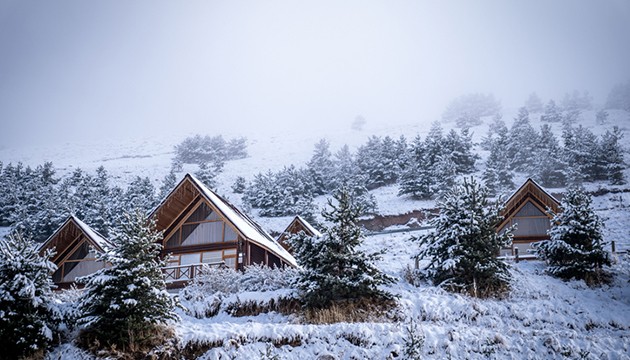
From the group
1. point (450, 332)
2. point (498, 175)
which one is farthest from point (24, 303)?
point (498, 175)

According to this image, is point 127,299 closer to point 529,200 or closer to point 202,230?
point 202,230

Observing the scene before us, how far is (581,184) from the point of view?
46781 millimetres

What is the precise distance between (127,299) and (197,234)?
43.3ft

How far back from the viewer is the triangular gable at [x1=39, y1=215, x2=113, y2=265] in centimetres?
2497

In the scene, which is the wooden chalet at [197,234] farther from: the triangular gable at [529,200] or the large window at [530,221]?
the large window at [530,221]

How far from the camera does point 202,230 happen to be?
82.5ft

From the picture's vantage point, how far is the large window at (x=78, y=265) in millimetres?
25828

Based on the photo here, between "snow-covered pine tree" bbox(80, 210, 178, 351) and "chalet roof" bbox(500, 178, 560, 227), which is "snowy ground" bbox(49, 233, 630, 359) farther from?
"chalet roof" bbox(500, 178, 560, 227)

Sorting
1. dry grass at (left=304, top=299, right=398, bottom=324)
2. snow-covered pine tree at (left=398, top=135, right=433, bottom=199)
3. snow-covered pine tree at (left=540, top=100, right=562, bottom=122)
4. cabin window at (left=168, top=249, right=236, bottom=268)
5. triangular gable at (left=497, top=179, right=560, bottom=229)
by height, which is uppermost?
snow-covered pine tree at (left=540, top=100, right=562, bottom=122)

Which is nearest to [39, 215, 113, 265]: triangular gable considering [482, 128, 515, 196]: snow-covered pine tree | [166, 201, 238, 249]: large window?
[166, 201, 238, 249]: large window

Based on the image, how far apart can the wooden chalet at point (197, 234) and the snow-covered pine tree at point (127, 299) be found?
419 inches

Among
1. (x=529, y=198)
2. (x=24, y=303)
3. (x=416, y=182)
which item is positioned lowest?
(x=24, y=303)

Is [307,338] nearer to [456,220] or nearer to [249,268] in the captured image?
[249,268]

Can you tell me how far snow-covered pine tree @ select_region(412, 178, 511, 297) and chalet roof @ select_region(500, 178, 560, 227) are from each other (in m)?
12.0
